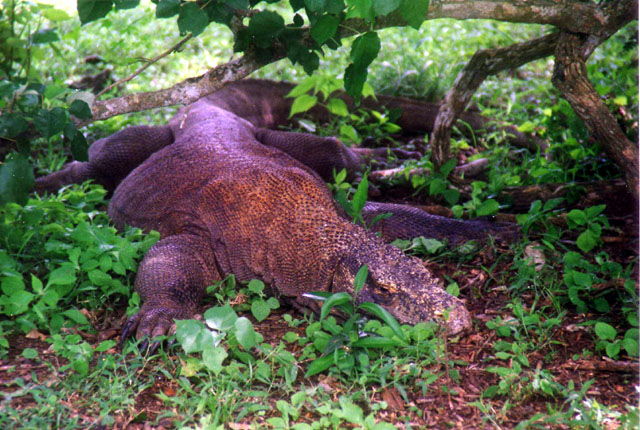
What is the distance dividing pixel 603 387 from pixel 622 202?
5.98 feet

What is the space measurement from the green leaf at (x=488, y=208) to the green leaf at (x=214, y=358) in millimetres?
2219

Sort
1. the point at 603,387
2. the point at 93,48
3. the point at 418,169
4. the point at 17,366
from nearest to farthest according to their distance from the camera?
the point at 603,387 → the point at 17,366 → the point at 418,169 → the point at 93,48

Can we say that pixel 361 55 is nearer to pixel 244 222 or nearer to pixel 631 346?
pixel 244 222

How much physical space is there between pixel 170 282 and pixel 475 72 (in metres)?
2.51

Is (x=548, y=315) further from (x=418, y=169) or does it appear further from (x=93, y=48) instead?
(x=93, y=48)

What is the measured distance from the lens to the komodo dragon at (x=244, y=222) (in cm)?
313

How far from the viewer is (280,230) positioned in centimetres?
359

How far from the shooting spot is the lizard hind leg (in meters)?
3.08

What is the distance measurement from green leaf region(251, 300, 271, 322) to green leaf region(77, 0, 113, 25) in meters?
1.54

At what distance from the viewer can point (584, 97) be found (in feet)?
11.7

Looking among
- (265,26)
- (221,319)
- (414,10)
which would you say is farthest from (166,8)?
(221,319)

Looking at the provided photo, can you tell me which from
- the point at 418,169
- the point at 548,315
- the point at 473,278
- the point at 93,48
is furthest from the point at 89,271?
the point at 93,48

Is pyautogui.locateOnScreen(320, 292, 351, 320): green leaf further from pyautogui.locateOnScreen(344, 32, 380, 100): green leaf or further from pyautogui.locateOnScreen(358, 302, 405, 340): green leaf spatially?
pyautogui.locateOnScreen(344, 32, 380, 100): green leaf

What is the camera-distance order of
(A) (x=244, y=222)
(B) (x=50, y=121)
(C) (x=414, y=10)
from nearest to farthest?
1. (C) (x=414, y=10)
2. (B) (x=50, y=121)
3. (A) (x=244, y=222)
